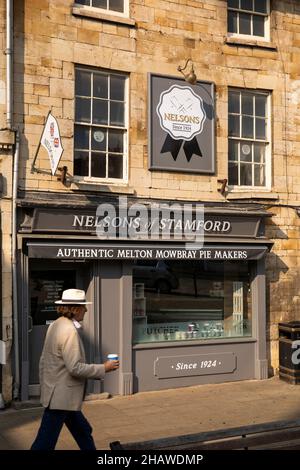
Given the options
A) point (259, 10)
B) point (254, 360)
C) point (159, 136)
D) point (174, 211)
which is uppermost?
point (259, 10)

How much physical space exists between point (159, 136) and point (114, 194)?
1.42 meters

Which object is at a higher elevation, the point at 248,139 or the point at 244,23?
the point at 244,23

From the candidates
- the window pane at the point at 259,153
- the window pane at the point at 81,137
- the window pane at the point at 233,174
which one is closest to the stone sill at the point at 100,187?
the window pane at the point at 81,137

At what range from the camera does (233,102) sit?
1150 centimetres

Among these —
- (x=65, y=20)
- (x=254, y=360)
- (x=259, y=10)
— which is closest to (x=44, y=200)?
(x=65, y=20)

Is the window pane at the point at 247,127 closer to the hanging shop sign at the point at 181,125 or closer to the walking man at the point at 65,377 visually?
the hanging shop sign at the point at 181,125

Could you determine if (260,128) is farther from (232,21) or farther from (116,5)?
(116,5)

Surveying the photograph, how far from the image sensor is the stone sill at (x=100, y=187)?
9861 millimetres

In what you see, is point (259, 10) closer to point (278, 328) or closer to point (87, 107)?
point (87, 107)

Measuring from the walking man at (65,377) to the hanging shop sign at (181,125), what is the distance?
17.9ft

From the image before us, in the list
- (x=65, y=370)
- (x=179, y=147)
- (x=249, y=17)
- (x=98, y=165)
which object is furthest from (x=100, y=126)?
(x=65, y=370)

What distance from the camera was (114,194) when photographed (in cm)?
1018

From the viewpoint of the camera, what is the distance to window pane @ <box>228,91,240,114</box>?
11.5 meters

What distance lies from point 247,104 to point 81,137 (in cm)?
354
